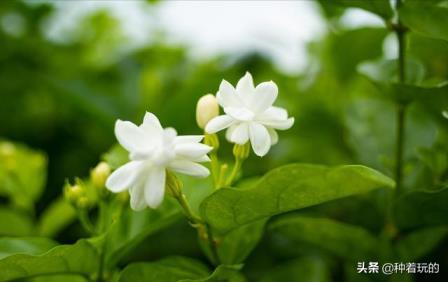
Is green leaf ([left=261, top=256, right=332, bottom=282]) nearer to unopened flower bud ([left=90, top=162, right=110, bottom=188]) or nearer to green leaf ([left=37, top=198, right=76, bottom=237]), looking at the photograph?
unopened flower bud ([left=90, top=162, right=110, bottom=188])

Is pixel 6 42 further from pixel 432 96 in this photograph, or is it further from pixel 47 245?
pixel 432 96

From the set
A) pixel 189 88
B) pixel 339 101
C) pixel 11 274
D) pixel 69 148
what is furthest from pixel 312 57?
pixel 11 274

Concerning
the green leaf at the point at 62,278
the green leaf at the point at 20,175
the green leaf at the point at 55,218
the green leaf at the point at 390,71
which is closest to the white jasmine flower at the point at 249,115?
the green leaf at the point at 390,71

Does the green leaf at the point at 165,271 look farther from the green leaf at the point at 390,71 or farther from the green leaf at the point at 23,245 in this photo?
the green leaf at the point at 390,71

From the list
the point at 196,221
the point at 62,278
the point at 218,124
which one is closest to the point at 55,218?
the point at 62,278

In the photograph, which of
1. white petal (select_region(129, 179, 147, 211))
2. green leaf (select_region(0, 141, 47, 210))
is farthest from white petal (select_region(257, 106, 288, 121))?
green leaf (select_region(0, 141, 47, 210))
